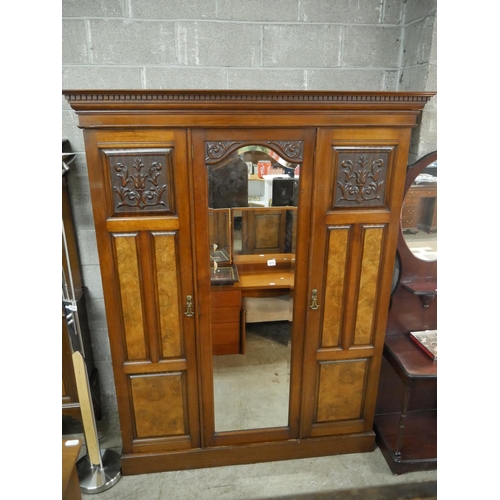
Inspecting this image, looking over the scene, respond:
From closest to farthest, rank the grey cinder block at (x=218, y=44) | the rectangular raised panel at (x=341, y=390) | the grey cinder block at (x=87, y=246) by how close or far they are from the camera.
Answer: the grey cinder block at (x=218, y=44) < the rectangular raised panel at (x=341, y=390) < the grey cinder block at (x=87, y=246)

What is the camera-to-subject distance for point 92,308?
215cm

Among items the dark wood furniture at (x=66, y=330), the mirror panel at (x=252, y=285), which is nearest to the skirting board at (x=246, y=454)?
the mirror panel at (x=252, y=285)

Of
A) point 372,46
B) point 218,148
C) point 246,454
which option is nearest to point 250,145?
point 218,148

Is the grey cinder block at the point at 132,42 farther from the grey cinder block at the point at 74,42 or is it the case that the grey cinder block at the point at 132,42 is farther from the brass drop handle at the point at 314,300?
the brass drop handle at the point at 314,300

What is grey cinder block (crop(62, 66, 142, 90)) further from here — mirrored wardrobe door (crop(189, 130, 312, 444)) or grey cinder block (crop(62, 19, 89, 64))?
mirrored wardrobe door (crop(189, 130, 312, 444))

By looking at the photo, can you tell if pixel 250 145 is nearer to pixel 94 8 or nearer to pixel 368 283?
pixel 368 283

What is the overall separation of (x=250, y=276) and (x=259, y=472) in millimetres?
1070

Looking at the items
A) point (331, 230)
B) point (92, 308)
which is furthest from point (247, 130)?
point (92, 308)

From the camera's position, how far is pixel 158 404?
1.85m

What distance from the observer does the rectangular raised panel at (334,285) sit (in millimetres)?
1672

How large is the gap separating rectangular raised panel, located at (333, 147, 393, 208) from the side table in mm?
797

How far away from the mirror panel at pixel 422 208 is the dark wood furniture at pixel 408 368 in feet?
0.09

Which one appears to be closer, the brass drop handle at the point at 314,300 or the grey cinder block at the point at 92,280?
the brass drop handle at the point at 314,300

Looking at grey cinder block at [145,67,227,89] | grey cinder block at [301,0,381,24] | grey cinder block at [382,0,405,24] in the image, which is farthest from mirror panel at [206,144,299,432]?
grey cinder block at [382,0,405,24]
